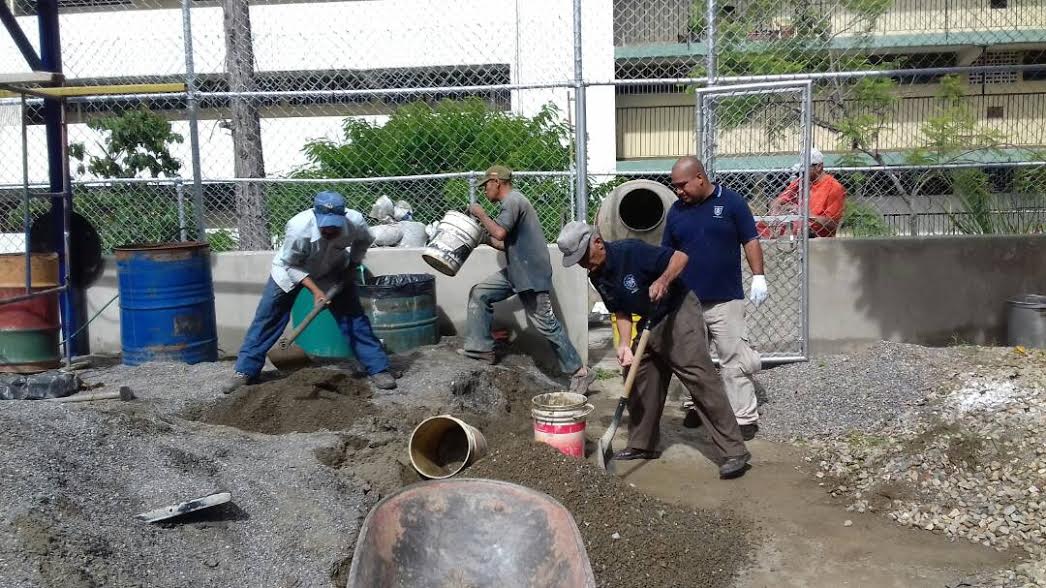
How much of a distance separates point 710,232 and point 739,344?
79 centimetres

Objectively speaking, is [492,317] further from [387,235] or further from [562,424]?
[562,424]

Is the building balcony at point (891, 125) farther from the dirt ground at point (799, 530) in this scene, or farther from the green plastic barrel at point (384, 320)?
the dirt ground at point (799, 530)

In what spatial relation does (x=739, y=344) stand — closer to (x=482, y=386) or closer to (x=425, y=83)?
(x=482, y=386)

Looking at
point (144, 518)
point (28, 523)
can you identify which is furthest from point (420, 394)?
point (28, 523)

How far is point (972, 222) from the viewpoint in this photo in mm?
8625

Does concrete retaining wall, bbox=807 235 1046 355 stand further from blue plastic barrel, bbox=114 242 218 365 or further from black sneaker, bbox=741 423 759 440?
blue plastic barrel, bbox=114 242 218 365

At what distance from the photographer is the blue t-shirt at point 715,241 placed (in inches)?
240

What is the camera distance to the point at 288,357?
7.32 m

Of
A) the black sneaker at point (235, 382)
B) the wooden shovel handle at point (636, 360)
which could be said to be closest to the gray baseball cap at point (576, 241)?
the wooden shovel handle at point (636, 360)

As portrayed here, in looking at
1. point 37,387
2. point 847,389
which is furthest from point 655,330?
point 37,387

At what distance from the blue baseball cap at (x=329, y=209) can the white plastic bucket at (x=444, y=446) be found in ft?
6.29

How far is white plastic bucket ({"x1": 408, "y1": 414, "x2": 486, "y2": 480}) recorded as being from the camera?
16.7 ft

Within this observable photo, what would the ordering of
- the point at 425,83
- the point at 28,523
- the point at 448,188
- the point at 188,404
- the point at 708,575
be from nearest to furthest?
the point at 28,523, the point at 708,575, the point at 188,404, the point at 448,188, the point at 425,83

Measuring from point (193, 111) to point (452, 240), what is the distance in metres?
3.00
